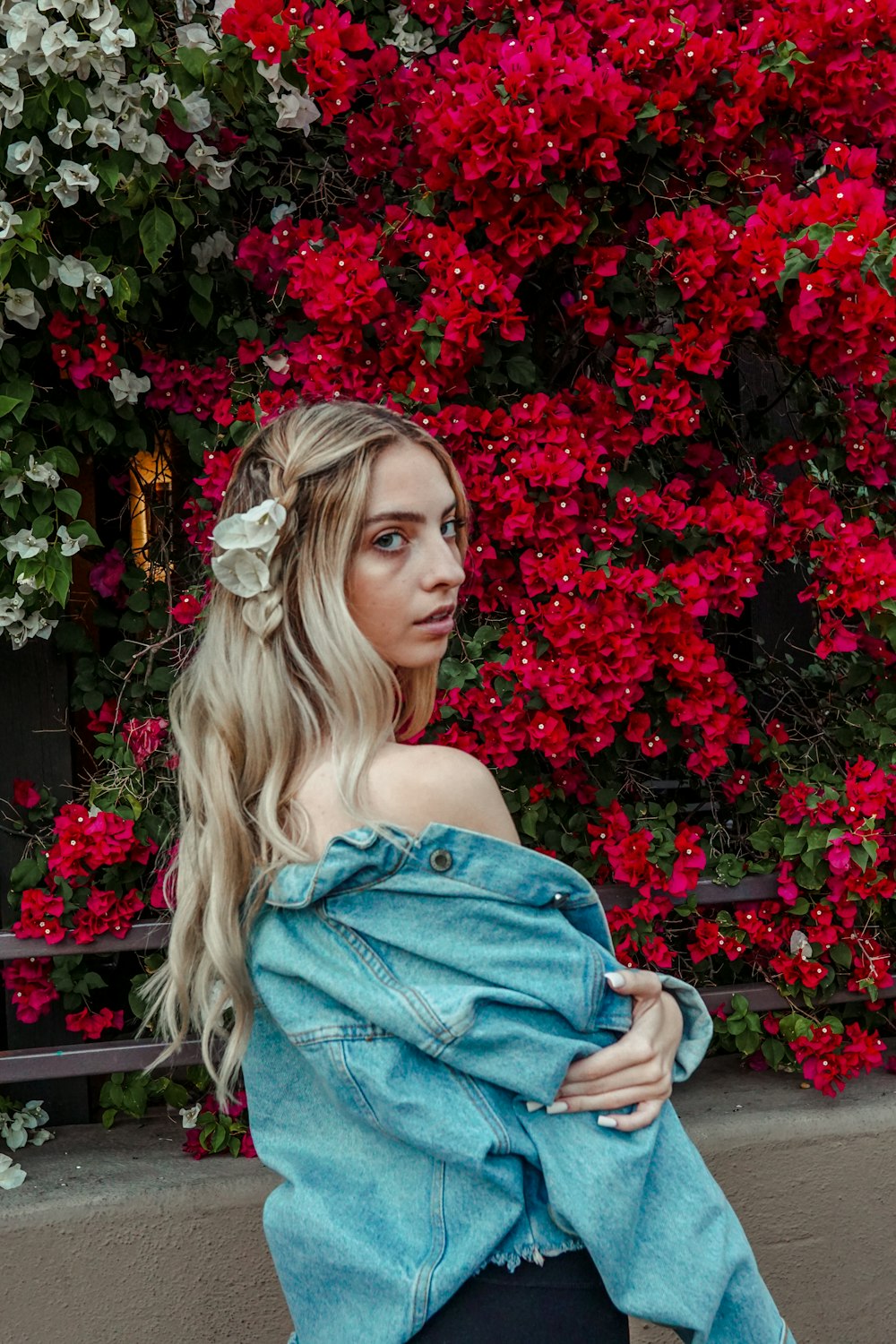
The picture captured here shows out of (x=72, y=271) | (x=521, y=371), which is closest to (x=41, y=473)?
(x=72, y=271)

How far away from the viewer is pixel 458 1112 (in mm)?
1301

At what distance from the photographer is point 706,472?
2842mm

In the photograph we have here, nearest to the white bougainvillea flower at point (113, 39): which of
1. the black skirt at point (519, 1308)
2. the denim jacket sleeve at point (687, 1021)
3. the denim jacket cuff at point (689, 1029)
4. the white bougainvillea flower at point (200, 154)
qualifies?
the white bougainvillea flower at point (200, 154)

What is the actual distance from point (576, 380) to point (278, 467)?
1.12m

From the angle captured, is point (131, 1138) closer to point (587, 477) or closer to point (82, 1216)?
point (82, 1216)

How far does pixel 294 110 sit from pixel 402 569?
4.28 ft

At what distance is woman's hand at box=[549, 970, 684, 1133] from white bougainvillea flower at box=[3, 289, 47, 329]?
1.65 m

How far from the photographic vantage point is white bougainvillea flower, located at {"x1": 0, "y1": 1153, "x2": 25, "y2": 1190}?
245cm

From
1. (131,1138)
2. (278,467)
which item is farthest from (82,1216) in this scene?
(278,467)

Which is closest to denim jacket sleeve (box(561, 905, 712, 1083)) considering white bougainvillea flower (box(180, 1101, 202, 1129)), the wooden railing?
the wooden railing

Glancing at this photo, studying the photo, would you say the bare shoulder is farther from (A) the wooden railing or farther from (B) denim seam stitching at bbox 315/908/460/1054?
(A) the wooden railing

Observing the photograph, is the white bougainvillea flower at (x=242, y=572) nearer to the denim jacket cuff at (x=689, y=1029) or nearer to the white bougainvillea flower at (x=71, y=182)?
the denim jacket cuff at (x=689, y=1029)

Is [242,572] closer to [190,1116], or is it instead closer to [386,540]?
[386,540]

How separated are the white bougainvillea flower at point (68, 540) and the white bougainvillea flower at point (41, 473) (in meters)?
0.09
